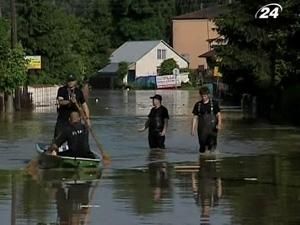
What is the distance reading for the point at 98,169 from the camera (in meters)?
18.2

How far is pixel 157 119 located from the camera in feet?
74.1

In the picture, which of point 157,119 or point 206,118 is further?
point 157,119

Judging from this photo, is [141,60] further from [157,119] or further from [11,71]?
[157,119]

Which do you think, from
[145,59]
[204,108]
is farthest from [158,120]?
[145,59]

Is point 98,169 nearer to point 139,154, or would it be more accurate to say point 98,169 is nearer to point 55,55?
point 139,154

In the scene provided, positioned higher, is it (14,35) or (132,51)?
(132,51)

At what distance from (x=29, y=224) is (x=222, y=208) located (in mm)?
2656

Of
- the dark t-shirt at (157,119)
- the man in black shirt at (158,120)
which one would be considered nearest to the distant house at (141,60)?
the man in black shirt at (158,120)

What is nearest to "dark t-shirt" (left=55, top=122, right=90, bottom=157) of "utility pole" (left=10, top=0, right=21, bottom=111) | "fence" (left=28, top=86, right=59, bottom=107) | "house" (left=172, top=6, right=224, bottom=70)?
"utility pole" (left=10, top=0, right=21, bottom=111)

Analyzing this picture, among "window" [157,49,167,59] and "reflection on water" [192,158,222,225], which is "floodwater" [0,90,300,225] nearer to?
"reflection on water" [192,158,222,225]

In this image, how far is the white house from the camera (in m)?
128

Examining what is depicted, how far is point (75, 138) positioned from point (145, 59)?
114026mm

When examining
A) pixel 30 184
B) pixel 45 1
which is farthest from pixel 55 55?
pixel 30 184

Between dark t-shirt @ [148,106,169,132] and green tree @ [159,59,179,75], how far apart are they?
98.4m
